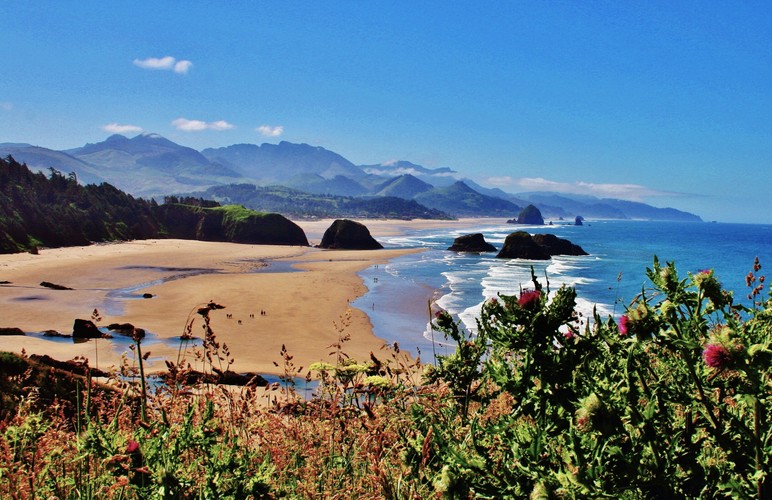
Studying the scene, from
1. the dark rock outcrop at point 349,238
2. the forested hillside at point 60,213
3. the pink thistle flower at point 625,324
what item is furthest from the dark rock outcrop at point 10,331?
the dark rock outcrop at point 349,238

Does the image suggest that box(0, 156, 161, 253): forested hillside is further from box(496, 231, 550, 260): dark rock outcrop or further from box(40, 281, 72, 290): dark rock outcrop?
box(496, 231, 550, 260): dark rock outcrop

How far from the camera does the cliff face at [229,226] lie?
80.6 metres

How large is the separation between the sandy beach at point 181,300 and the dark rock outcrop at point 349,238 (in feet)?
60.6

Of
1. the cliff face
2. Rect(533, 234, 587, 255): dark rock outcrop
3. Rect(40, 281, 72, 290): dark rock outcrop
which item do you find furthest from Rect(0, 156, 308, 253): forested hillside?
Rect(533, 234, 587, 255): dark rock outcrop

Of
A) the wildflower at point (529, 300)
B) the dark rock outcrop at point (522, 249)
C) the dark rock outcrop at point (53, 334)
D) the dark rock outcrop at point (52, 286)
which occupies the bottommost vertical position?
the dark rock outcrop at point (53, 334)

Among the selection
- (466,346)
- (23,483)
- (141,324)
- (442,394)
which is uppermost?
(466,346)

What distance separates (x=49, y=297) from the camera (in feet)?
95.0

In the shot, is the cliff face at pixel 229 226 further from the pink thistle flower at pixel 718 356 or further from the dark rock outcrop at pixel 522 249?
the pink thistle flower at pixel 718 356

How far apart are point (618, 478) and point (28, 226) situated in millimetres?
67000

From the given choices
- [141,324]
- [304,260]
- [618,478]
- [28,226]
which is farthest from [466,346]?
[28,226]

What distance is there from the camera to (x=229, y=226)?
82438 millimetres

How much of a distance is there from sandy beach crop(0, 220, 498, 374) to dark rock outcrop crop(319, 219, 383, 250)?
60.6 ft

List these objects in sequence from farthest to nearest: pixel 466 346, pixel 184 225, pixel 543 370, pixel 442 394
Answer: pixel 184 225 → pixel 466 346 → pixel 442 394 → pixel 543 370

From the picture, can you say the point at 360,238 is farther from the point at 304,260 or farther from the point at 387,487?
the point at 387,487
